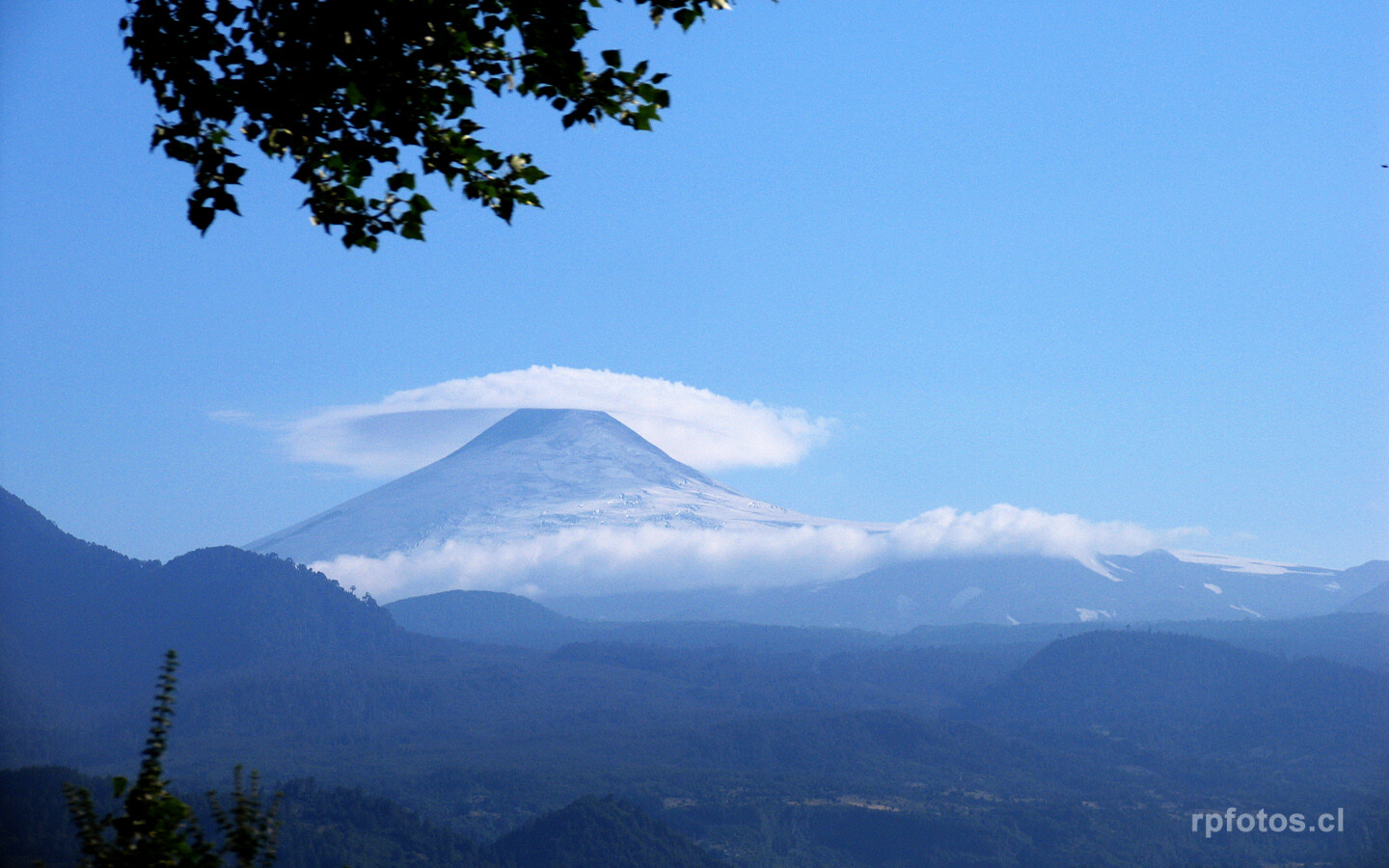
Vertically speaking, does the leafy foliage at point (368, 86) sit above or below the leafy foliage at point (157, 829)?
above

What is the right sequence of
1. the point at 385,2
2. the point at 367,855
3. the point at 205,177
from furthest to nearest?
the point at 367,855
the point at 205,177
the point at 385,2

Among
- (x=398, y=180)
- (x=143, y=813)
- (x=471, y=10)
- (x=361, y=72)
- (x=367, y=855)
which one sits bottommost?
(x=367, y=855)

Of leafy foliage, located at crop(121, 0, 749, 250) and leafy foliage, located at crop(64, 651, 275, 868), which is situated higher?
leafy foliage, located at crop(121, 0, 749, 250)

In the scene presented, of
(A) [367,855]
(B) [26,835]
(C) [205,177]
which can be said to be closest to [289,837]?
(A) [367,855]

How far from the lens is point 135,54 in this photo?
1046 cm

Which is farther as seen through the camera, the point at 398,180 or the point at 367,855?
the point at 367,855

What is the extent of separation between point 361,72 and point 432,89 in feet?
2.72

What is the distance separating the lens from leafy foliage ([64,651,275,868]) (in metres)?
7.87

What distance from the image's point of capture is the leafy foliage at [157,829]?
310 inches

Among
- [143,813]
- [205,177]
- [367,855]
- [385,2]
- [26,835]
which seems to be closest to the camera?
[143,813]

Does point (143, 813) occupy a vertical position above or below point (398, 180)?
below

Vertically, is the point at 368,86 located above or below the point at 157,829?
above

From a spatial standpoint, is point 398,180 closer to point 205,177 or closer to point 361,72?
point 361,72

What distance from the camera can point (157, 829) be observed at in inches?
312
